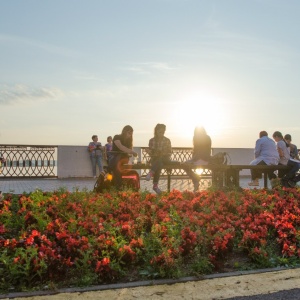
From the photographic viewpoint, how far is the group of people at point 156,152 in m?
12.5

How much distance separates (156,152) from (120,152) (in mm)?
1205

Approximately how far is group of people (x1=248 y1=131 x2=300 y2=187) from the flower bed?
5258mm

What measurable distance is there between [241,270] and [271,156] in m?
9.28

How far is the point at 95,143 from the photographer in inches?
1008

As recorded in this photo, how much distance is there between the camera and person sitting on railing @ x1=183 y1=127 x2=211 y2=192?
553 inches

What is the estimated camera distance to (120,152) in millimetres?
12586

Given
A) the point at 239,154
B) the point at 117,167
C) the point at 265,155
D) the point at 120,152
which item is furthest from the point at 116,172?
the point at 239,154

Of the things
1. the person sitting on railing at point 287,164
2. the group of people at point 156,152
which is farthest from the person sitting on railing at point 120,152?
the person sitting on railing at point 287,164

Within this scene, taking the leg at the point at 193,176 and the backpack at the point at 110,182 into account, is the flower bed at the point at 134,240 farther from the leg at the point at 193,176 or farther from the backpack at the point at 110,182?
the leg at the point at 193,176

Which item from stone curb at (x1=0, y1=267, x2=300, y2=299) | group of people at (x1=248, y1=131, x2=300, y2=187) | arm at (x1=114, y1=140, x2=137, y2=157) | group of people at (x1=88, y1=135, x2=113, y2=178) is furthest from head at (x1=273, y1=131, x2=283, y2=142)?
group of people at (x1=88, y1=135, x2=113, y2=178)

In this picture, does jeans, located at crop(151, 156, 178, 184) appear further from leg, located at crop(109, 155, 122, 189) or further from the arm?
leg, located at crop(109, 155, 122, 189)

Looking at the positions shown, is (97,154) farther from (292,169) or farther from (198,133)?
(292,169)

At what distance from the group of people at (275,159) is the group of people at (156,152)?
1.60 meters

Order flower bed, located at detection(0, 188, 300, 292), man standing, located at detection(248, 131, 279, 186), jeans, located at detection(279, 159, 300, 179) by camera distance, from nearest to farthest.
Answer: flower bed, located at detection(0, 188, 300, 292) < jeans, located at detection(279, 159, 300, 179) < man standing, located at detection(248, 131, 279, 186)
